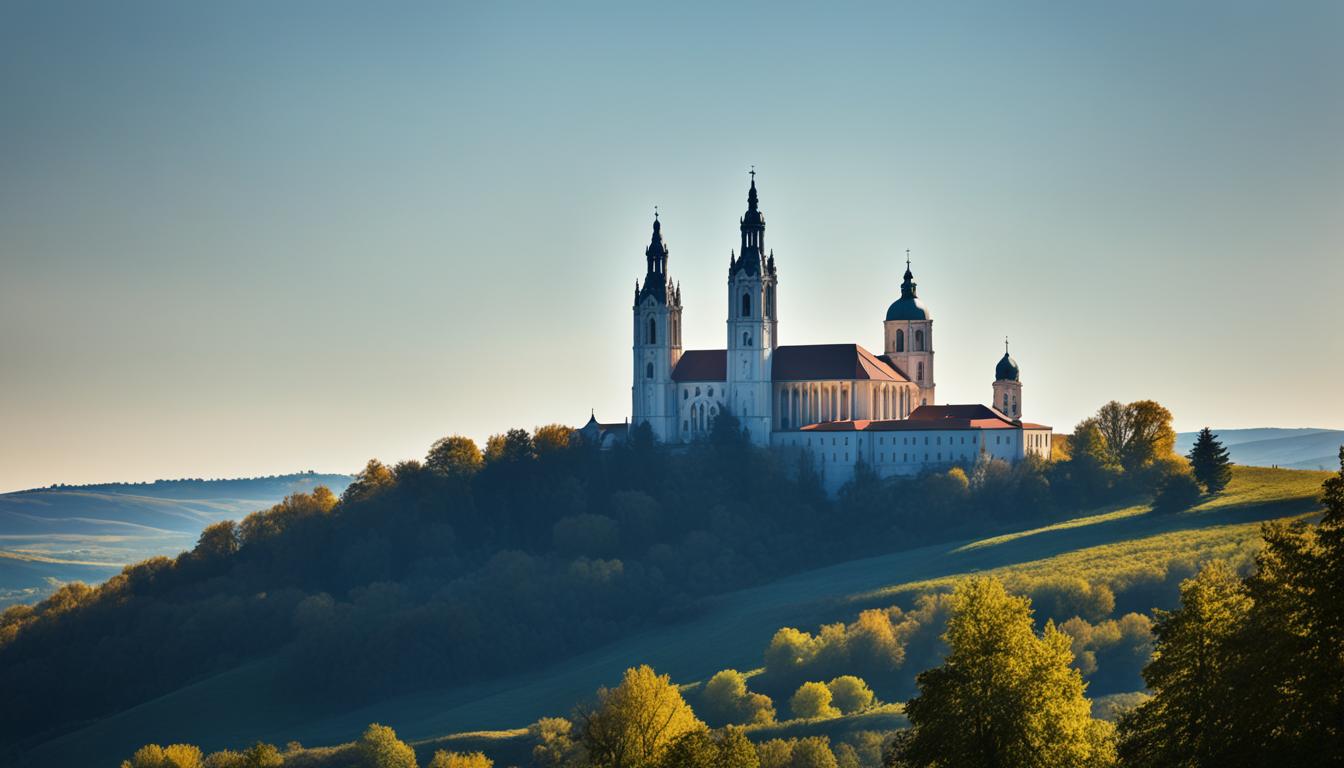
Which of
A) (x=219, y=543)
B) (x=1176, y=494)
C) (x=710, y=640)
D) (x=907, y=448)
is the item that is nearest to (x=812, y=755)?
(x=710, y=640)

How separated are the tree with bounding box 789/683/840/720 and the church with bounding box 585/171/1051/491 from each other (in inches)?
1858

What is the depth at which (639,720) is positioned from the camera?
258 feet

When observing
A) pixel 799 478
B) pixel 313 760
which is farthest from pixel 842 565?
pixel 313 760

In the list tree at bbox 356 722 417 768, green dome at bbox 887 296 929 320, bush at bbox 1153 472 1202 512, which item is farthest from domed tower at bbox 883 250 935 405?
tree at bbox 356 722 417 768

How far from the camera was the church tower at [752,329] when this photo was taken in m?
156

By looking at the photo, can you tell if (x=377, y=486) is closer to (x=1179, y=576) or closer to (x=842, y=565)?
(x=842, y=565)

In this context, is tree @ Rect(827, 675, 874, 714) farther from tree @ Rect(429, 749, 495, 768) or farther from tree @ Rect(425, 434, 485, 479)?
tree @ Rect(425, 434, 485, 479)

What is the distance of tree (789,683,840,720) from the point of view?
103750mm

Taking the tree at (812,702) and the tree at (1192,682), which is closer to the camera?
the tree at (1192,682)

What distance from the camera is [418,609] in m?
139

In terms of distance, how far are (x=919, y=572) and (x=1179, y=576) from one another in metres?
24.2

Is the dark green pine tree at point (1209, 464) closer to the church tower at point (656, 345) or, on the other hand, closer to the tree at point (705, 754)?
the church tower at point (656, 345)

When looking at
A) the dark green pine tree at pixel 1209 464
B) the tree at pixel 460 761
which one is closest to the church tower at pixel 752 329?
the dark green pine tree at pixel 1209 464

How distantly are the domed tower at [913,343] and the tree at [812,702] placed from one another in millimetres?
63195
